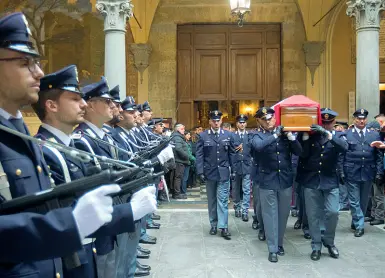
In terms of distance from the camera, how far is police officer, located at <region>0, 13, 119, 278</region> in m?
1.51

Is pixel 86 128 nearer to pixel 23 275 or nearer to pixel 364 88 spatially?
pixel 23 275

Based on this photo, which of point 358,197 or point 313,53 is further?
point 313,53

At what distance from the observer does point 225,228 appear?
7125 millimetres

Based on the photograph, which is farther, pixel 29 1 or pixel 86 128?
pixel 29 1

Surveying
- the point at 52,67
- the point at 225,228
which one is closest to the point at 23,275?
the point at 225,228

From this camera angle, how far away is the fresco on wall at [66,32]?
13.9 m

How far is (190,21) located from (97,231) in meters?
14.3

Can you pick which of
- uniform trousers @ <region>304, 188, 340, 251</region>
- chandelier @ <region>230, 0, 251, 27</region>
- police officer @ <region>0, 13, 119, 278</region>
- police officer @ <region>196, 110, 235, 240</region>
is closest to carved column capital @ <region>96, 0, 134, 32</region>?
chandelier @ <region>230, 0, 251, 27</region>

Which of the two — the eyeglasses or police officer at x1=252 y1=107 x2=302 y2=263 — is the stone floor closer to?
police officer at x1=252 y1=107 x2=302 y2=263

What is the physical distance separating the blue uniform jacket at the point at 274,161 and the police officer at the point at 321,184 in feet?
0.76

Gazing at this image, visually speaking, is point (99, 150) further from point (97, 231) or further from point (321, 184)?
point (321, 184)

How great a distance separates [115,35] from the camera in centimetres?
973

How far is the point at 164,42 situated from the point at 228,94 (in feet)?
9.84

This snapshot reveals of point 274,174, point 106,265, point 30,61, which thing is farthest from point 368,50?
point 30,61
